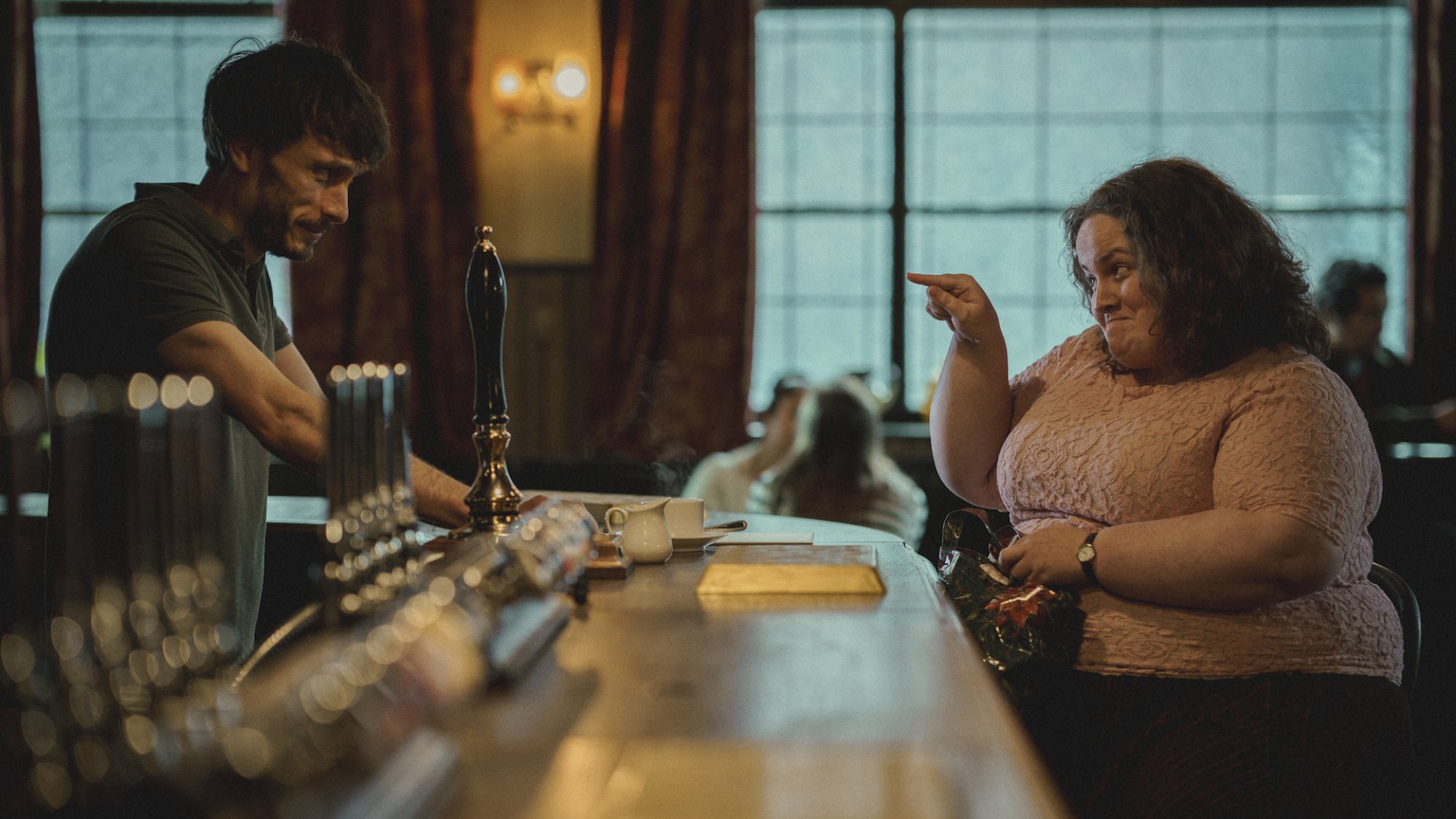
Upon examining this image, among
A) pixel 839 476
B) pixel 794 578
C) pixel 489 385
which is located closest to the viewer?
pixel 794 578

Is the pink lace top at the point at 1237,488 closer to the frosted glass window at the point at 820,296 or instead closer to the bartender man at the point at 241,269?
the bartender man at the point at 241,269

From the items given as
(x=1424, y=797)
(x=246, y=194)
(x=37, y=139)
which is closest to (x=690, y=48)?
(x=37, y=139)

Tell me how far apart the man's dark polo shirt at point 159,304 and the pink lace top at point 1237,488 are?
1.32 metres

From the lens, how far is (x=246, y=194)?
82.6 inches

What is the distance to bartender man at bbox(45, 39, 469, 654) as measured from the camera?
5.95 ft

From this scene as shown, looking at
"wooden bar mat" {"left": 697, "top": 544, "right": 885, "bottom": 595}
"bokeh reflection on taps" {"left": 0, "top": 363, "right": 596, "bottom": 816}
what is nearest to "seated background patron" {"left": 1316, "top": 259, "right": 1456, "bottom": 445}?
"wooden bar mat" {"left": 697, "top": 544, "right": 885, "bottom": 595}

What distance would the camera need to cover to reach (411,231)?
562cm

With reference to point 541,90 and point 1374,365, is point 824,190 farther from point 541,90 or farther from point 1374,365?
point 1374,365

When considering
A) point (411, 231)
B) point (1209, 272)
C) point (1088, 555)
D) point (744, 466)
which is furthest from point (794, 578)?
point (411, 231)

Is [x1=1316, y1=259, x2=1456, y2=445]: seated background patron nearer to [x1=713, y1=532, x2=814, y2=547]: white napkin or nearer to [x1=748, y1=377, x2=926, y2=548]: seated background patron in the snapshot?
[x1=748, y1=377, x2=926, y2=548]: seated background patron

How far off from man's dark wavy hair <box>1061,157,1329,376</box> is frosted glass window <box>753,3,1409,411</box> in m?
3.86

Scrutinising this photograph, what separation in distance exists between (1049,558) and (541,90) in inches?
175

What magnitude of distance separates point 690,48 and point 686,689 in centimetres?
482

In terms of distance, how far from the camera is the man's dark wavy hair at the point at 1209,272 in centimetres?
182
